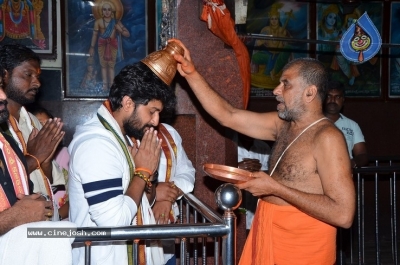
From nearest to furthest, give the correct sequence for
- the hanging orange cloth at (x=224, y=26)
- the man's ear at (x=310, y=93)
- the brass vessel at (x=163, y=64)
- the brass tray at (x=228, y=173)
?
the brass tray at (x=228, y=173) → the brass vessel at (x=163, y=64) → the man's ear at (x=310, y=93) → the hanging orange cloth at (x=224, y=26)

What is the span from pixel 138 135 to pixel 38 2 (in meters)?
4.56

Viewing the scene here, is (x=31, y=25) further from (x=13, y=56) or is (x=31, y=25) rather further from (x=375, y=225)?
(x=375, y=225)

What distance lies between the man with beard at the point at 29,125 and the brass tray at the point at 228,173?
1328 mm

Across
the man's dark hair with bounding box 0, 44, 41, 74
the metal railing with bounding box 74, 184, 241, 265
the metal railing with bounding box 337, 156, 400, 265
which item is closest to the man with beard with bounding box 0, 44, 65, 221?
the man's dark hair with bounding box 0, 44, 41, 74

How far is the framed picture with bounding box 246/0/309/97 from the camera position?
8406 millimetres

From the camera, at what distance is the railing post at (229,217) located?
2768 millimetres

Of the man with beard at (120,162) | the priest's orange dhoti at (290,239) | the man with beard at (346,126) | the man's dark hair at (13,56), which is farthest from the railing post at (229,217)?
the man with beard at (346,126)

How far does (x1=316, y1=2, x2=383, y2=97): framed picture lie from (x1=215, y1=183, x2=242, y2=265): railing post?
6229 mm

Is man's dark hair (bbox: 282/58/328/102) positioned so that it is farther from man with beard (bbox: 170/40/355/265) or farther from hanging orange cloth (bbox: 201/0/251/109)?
hanging orange cloth (bbox: 201/0/251/109)

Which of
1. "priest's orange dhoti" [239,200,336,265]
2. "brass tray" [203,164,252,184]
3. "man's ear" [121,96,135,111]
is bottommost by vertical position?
"priest's orange dhoti" [239,200,336,265]

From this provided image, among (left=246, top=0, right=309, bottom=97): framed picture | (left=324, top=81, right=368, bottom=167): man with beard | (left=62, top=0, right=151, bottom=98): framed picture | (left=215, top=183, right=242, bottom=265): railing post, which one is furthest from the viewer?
(left=246, top=0, right=309, bottom=97): framed picture

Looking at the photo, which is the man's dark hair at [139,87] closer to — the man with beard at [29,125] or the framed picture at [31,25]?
the man with beard at [29,125]

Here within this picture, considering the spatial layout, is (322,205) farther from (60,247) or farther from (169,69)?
(60,247)

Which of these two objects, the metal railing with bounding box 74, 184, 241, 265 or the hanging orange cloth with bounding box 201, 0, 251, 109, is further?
the hanging orange cloth with bounding box 201, 0, 251, 109
